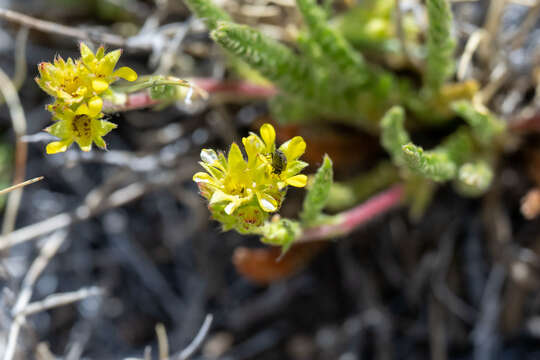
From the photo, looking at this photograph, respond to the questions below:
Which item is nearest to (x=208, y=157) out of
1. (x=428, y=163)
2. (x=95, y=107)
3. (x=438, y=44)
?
(x=95, y=107)

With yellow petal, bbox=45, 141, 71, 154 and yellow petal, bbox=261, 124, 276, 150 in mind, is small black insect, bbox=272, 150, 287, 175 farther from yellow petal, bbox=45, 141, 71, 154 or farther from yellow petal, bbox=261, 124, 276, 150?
yellow petal, bbox=45, 141, 71, 154

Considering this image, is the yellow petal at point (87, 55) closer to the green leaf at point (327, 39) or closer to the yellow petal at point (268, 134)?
the yellow petal at point (268, 134)

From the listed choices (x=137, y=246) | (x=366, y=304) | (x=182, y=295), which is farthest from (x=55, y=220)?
(x=366, y=304)

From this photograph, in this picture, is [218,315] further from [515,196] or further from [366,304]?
[515,196]

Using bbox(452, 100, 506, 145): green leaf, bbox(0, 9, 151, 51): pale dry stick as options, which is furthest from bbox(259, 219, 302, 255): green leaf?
bbox(0, 9, 151, 51): pale dry stick

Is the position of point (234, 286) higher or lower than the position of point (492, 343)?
higher

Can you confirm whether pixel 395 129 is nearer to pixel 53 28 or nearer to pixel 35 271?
pixel 53 28

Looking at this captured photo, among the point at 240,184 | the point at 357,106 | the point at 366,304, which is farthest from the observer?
the point at 366,304
